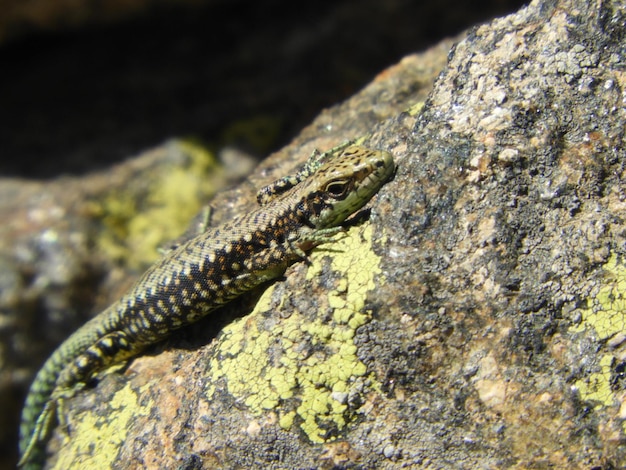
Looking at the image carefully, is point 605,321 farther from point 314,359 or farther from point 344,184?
point 344,184

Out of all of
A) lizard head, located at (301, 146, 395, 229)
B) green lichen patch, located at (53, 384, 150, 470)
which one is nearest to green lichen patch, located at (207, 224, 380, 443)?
lizard head, located at (301, 146, 395, 229)

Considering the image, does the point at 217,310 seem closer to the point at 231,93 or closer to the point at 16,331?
the point at 16,331

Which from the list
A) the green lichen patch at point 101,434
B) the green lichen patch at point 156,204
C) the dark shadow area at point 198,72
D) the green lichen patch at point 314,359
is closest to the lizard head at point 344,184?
the green lichen patch at point 314,359

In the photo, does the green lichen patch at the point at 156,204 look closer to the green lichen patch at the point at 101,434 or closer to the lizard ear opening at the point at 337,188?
the green lichen patch at the point at 101,434

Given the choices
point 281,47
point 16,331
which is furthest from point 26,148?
point 281,47

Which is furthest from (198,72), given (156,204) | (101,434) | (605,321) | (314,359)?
(605,321)

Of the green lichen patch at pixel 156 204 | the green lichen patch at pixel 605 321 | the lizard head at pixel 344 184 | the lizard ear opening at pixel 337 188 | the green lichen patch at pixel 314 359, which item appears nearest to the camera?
the green lichen patch at pixel 605 321

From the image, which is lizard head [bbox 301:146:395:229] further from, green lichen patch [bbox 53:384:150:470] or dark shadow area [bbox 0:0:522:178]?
dark shadow area [bbox 0:0:522:178]
